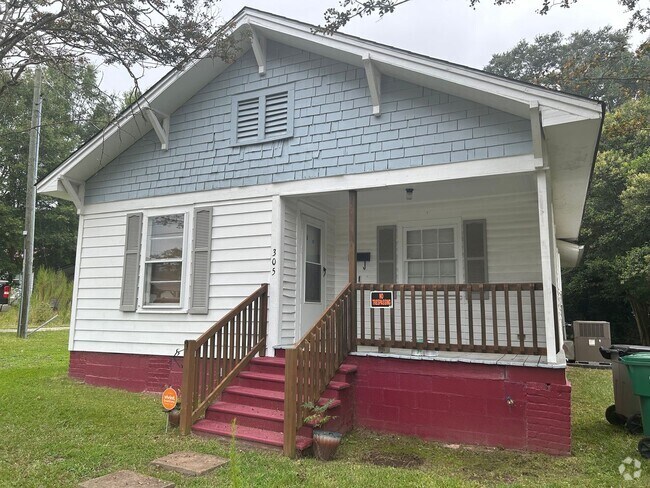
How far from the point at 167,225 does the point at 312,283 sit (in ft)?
8.35

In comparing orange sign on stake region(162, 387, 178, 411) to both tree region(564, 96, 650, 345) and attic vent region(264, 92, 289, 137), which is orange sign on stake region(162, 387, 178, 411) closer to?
attic vent region(264, 92, 289, 137)

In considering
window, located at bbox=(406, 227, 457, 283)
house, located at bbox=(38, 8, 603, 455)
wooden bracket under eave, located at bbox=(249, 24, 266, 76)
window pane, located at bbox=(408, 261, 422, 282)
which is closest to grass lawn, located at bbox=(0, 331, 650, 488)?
house, located at bbox=(38, 8, 603, 455)

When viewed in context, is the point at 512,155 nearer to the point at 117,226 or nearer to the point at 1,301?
the point at 117,226

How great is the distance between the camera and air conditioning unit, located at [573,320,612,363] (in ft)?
40.5

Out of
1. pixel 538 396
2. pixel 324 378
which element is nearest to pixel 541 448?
pixel 538 396

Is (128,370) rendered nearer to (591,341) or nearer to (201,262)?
(201,262)

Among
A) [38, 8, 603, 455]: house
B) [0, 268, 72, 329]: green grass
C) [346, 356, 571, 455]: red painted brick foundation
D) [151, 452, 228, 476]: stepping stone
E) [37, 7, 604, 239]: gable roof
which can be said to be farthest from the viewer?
[0, 268, 72, 329]: green grass

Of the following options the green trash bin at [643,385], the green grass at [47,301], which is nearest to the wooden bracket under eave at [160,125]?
the green trash bin at [643,385]

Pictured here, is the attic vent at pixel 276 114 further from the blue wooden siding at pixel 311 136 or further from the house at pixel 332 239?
the blue wooden siding at pixel 311 136

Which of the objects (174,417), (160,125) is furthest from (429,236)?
(160,125)

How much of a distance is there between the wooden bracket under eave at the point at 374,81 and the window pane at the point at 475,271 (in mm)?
2669

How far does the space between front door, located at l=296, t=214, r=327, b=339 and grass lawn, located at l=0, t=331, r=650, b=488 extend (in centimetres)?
218

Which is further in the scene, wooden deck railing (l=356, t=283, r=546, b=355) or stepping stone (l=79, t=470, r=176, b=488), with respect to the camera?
wooden deck railing (l=356, t=283, r=546, b=355)

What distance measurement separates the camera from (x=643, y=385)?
4.79 meters
